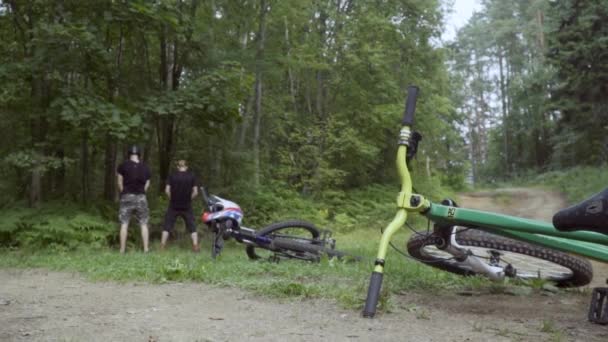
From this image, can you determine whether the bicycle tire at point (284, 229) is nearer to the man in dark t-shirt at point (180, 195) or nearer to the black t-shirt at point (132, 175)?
the man in dark t-shirt at point (180, 195)

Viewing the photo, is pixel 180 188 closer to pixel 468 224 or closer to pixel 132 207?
pixel 132 207

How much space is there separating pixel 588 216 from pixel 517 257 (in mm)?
2686

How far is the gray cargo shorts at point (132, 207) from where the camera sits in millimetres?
8922

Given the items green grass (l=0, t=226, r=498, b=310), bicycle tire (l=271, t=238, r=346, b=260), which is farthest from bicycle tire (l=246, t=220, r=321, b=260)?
green grass (l=0, t=226, r=498, b=310)

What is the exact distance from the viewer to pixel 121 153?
14023 millimetres

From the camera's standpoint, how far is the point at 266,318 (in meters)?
3.54

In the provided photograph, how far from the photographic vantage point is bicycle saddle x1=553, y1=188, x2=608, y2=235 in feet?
8.29

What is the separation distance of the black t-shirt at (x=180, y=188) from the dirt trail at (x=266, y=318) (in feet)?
14.3

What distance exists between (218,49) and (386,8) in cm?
930

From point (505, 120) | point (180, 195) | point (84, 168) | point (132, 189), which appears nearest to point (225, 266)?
point (180, 195)

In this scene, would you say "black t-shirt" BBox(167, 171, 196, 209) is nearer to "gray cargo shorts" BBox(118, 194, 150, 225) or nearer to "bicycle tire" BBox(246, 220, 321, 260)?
"gray cargo shorts" BBox(118, 194, 150, 225)

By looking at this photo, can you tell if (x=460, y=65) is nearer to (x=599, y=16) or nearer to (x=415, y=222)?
(x=599, y=16)

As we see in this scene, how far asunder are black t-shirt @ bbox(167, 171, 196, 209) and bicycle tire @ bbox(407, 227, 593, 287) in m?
5.06

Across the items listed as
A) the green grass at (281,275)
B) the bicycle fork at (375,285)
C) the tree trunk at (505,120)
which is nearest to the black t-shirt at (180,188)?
the green grass at (281,275)
